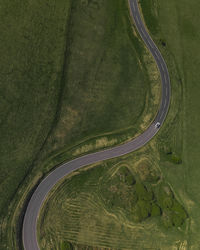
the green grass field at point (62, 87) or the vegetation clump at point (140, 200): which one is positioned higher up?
the green grass field at point (62, 87)

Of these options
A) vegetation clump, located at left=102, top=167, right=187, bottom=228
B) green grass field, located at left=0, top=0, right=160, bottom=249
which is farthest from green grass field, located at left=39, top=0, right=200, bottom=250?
green grass field, located at left=0, top=0, right=160, bottom=249

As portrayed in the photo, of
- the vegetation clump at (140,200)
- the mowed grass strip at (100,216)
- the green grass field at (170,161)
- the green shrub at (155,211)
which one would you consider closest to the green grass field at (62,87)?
the green grass field at (170,161)

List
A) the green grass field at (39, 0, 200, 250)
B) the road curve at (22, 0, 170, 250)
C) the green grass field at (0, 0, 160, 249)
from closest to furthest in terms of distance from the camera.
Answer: the green grass field at (0, 0, 160, 249)
the road curve at (22, 0, 170, 250)
the green grass field at (39, 0, 200, 250)

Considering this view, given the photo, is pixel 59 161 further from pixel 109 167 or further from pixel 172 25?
pixel 172 25

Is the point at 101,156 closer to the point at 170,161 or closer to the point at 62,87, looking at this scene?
the point at 170,161

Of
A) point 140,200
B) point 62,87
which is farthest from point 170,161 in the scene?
point 62,87

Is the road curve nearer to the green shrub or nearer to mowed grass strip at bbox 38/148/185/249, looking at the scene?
mowed grass strip at bbox 38/148/185/249

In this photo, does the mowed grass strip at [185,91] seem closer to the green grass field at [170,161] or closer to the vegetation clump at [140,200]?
the green grass field at [170,161]
